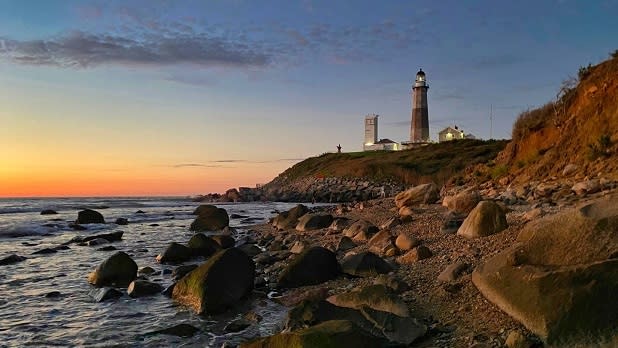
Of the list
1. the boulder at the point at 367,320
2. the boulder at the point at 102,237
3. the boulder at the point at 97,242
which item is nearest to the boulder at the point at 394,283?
the boulder at the point at 367,320

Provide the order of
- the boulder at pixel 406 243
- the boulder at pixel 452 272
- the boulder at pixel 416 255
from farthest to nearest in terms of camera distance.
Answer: the boulder at pixel 406 243 < the boulder at pixel 416 255 < the boulder at pixel 452 272

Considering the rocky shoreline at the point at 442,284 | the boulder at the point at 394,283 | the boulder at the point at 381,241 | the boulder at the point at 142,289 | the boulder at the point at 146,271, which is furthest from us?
the boulder at the point at 146,271

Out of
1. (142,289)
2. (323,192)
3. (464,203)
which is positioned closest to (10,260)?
(142,289)

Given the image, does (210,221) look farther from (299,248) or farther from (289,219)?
(299,248)

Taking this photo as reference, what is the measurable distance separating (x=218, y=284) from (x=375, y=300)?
319 centimetres

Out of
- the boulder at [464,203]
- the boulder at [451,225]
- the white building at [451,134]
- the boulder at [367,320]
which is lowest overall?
the boulder at [367,320]

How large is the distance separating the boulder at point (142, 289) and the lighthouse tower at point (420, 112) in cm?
6966

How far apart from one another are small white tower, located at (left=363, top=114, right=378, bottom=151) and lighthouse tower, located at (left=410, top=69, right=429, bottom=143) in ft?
59.1

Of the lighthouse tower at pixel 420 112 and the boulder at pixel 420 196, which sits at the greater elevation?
the lighthouse tower at pixel 420 112

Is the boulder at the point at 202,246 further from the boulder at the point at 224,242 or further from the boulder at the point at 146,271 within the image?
the boulder at the point at 146,271

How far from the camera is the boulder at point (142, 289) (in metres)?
9.31

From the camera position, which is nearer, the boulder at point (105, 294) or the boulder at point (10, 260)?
the boulder at point (105, 294)

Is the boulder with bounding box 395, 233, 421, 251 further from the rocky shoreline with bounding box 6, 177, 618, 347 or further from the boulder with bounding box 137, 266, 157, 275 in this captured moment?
the boulder with bounding box 137, 266, 157, 275

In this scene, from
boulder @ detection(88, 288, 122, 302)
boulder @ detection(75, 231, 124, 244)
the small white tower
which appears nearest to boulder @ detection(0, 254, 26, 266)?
boulder @ detection(75, 231, 124, 244)
